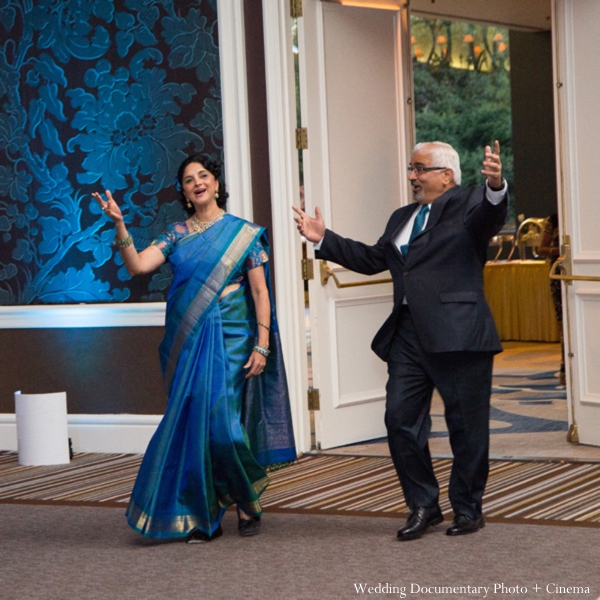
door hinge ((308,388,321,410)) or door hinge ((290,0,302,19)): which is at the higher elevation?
door hinge ((290,0,302,19))

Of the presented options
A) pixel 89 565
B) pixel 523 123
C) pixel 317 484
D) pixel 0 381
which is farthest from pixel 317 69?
pixel 523 123

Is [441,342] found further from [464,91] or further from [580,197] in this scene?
[464,91]

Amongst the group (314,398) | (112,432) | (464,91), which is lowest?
(112,432)

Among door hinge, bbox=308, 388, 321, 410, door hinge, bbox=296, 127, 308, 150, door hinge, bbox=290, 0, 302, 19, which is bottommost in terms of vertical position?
door hinge, bbox=308, 388, 321, 410

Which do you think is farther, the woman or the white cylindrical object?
the white cylindrical object

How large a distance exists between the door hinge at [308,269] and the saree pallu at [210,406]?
1.41 m

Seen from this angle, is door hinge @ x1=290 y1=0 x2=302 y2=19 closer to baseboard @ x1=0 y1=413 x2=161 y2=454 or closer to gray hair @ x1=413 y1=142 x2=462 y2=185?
gray hair @ x1=413 y1=142 x2=462 y2=185

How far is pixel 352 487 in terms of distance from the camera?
4.65 metres

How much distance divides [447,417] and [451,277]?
1.66 ft

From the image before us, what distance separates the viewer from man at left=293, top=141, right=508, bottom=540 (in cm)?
367

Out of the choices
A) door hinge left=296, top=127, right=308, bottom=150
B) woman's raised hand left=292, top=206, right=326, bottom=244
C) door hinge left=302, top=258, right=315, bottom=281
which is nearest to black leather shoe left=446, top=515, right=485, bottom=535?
woman's raised hand left=292, top=206, right=326, bottom=244

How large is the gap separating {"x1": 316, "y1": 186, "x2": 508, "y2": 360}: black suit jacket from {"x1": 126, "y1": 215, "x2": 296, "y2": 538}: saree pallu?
0.60m

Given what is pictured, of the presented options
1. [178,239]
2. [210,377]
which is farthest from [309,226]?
[210,377]

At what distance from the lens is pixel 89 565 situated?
3.56 m
